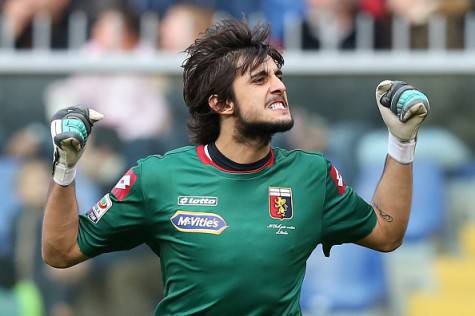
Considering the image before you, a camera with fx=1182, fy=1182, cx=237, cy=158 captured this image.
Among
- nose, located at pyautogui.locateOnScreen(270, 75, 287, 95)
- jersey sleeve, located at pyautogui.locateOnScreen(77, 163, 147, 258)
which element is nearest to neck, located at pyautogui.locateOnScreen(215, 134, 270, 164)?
nose, located at pyautogui.locateOnScreen(270, 75, 287, 95)

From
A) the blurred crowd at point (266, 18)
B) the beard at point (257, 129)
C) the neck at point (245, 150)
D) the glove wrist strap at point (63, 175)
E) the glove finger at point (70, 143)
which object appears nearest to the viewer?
the glove finger at point (70, 143)

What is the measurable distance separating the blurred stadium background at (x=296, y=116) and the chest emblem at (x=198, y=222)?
14.9 feet

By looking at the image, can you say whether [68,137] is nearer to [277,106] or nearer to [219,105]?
[219,105]

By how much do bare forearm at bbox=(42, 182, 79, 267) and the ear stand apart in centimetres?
70

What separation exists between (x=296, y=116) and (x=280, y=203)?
4693 millimetres

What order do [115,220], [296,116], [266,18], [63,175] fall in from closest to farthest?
[63,175] < [115,220] < [266,18] < [296,116]

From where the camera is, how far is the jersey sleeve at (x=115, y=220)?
4707 millimetres

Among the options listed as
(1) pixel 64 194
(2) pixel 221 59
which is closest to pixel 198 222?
(1) pixel 64 194

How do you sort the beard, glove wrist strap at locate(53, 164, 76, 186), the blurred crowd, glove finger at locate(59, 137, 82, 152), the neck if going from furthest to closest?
the blurred crowd < the neck < the beard < glove wrist strap at locate(53, 164, 76, 186) < glove finger at locate(59, 137, 82, 152)

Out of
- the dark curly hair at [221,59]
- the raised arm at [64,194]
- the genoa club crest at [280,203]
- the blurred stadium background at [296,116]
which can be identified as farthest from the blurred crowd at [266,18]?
the raised arm at [64,194]

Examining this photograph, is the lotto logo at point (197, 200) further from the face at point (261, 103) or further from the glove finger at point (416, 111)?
the glove finger at point (416, 111)

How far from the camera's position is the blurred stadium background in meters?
9.09

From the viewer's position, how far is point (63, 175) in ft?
15.1

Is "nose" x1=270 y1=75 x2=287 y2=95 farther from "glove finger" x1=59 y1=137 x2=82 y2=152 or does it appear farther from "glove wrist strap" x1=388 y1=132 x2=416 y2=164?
"glove finger" x1=59 y1=137 x2=82 y2=152
